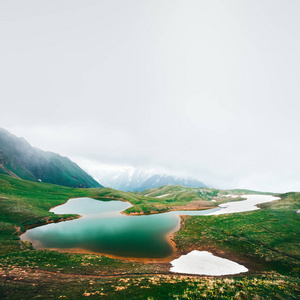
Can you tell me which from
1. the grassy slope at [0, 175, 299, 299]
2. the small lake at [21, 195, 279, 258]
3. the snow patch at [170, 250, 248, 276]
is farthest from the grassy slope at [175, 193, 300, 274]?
the small lake at [21, 195, 279, 258]

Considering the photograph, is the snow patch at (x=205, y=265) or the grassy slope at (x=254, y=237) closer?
the snow patch at (x=205, y=265)

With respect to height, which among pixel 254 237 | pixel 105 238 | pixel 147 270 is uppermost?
pixel 254 237

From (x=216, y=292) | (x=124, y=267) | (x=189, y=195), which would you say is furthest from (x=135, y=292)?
(x=189, y=195)

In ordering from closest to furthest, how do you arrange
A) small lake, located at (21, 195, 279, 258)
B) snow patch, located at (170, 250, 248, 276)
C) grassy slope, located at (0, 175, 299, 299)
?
grassy slope, located at (0, 175, 299, 299) < snow patch, located at (170, 250, 248, 276) < small lake, located at (21, 195, 279, 258)

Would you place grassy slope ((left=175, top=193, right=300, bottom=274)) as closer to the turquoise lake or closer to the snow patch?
the snow patch

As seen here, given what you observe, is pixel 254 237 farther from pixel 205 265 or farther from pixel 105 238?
pixel 105 238

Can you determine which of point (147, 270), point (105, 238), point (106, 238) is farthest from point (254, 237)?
point (105, 238)

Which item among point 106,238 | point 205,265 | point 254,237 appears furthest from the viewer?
point 106,238

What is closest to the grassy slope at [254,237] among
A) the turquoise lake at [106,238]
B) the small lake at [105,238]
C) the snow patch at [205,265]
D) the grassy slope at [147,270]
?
the grassy slope at [147,270]

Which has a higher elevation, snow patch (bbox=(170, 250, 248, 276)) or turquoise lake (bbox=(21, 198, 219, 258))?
snow patch (bbox=(170, 250, 248, 276))

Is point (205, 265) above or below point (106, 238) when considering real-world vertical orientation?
above

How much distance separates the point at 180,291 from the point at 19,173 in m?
209

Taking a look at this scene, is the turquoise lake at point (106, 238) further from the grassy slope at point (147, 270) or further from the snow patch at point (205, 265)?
the snow patch at point (205, 265)

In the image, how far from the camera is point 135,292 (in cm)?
1564
